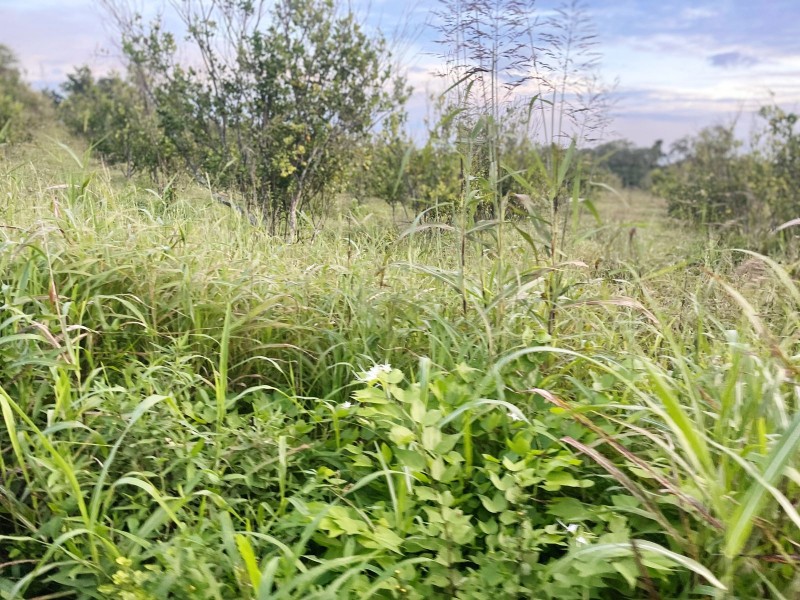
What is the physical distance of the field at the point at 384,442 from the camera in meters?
1.40

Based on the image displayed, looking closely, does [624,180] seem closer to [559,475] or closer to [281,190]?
[281,190]

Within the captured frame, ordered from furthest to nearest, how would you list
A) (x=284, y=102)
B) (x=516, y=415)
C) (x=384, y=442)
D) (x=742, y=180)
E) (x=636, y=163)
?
(x=636, y=163), (x=742, y=180), (x=284, y=102), (x=384, y=442), (x=516, y=415)

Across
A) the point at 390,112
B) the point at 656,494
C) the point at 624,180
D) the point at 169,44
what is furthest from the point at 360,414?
the point at 624,180

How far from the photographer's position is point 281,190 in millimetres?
6871

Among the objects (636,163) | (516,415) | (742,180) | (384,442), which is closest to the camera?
(516,415)

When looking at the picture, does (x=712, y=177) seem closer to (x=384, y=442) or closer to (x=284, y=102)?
(x=284, y=102)

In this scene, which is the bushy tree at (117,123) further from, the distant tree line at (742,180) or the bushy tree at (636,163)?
the bushy tree at (636,163)

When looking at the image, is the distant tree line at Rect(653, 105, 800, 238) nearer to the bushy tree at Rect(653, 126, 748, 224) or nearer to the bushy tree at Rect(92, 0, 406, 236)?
the bushy tree at Rect(653, 126, 748, 224)

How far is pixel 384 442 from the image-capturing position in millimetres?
1861

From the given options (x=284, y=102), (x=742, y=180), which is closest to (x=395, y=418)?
(x=284, y=102)

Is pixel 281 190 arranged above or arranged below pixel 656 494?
above

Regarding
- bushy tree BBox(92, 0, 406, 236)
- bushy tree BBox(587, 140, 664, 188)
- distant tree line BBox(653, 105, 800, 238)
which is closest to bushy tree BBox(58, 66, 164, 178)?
bushy tree BBox(92, 0, 406, 236)

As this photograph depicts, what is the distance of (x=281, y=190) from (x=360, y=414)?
214 inches

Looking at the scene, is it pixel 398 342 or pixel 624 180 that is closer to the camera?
pixel 398 342
